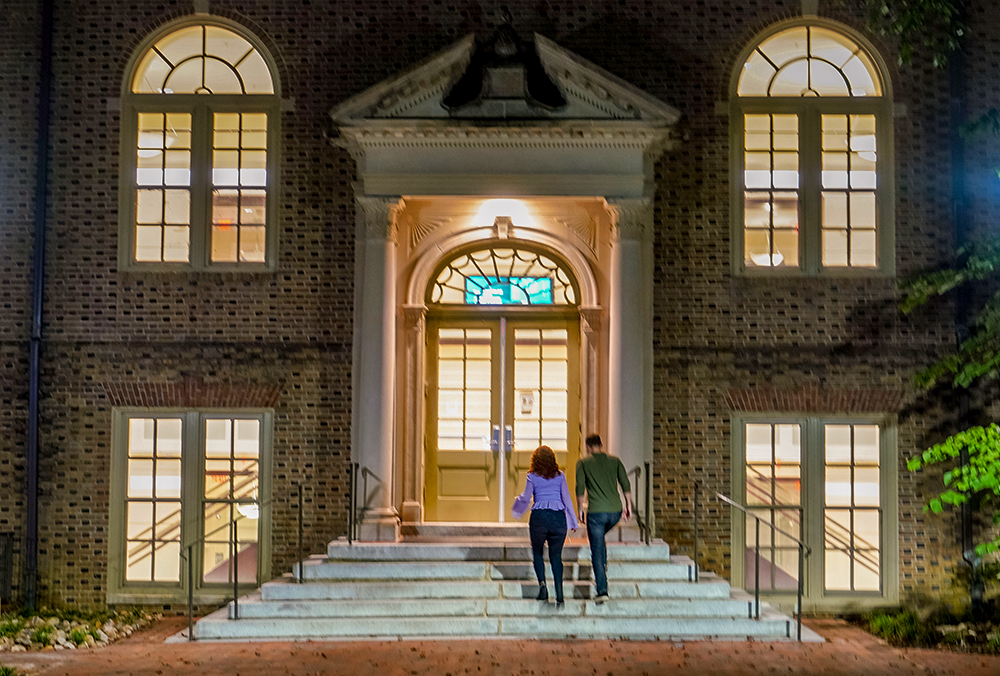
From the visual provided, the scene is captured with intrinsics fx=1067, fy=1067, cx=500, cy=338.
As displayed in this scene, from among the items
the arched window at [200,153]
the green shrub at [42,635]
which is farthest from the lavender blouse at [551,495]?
the green shrub at [42,635]

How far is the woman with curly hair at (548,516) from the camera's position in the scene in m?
9.97

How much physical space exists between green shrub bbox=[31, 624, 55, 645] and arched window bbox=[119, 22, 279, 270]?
13.7 ft

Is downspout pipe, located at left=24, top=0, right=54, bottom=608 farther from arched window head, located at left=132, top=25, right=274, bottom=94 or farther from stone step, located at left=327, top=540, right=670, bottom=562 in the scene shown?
stone step, located at left=327, top=540, right=670, bottom=562

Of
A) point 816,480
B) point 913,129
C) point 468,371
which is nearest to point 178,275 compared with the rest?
point 468,371

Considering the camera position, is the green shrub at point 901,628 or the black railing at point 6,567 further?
the black railing at point 6,567

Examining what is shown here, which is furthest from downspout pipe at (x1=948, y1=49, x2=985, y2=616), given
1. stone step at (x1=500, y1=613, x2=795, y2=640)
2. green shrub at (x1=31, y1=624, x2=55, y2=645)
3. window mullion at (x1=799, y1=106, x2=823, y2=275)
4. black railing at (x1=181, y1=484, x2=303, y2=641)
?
green shrub at (x1=31, y1=624, x2=55, y2=645)

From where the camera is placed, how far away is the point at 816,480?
40.5 feet

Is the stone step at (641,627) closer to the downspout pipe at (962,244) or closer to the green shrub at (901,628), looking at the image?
the green shrub at (901,628)

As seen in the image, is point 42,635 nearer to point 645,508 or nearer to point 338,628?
point 338,628

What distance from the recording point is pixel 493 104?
11.7 metres

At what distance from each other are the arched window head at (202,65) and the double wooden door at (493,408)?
3.71 metres

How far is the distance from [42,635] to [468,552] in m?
4.22

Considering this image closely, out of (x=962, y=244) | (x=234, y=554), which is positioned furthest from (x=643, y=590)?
(x=962, y=244)

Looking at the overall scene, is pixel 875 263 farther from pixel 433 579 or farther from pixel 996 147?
pixel 433 579
